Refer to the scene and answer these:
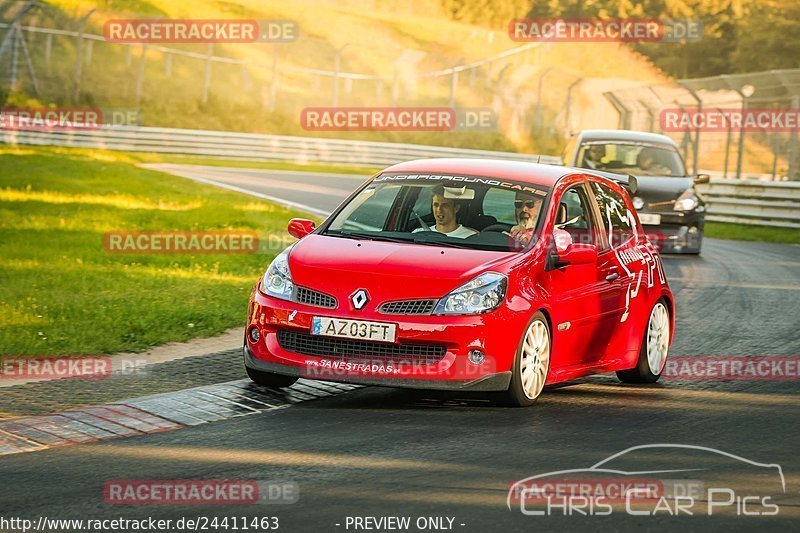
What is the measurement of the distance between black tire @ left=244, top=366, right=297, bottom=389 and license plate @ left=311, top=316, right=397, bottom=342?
2.37ft

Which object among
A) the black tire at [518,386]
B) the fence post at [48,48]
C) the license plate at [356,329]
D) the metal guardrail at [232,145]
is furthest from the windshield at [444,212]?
the fence post at [48,48]

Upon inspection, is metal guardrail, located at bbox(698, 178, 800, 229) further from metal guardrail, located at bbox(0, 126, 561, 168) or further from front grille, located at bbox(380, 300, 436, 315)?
front grille, located at bbox(380, 300, 436, 315)

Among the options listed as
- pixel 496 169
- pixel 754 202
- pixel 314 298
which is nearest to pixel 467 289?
pixel 314 298

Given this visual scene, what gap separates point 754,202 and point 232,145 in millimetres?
22425

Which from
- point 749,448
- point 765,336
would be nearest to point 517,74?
point 765,336

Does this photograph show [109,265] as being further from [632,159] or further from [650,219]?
[632,159]

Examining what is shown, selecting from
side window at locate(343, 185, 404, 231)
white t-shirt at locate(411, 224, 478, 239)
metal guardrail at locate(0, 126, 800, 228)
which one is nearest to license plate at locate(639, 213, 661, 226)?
side window at locate(343, 185, 404, 231)

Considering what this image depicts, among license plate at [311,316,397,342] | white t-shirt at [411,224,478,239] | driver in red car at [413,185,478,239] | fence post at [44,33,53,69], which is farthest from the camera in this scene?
fence post at [44,33,53,69]

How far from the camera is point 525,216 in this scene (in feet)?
32.3

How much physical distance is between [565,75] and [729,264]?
5958cm

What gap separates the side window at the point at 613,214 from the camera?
34.9ft

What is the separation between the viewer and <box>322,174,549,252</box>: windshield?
9695 mm

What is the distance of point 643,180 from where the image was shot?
2127 centimetres

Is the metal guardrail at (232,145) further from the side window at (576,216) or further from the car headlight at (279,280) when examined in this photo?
the car headlight at (279,280)
